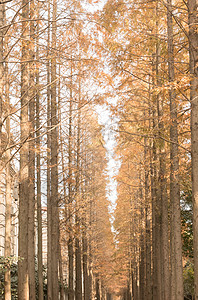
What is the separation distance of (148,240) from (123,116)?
1086 centimetres

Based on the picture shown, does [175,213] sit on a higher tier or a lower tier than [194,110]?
lower

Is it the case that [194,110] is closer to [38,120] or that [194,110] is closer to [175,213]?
[175,213]

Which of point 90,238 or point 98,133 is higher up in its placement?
point 98,133

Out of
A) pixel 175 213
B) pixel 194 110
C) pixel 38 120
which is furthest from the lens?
pixel 38 120

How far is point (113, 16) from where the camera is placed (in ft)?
35.4

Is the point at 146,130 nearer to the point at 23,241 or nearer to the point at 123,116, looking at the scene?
the point at 123,116

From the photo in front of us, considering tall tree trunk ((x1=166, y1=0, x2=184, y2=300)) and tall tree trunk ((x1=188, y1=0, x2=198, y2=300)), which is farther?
tall tree trunk ((x1=166, y1=0, x2=184, y2=300))

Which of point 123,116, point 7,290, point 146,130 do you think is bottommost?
point 7,290

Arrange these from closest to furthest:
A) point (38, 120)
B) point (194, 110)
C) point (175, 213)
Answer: point (194, 110) → point (175, 213) → point (38, 120)

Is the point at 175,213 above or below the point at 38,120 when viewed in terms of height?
below

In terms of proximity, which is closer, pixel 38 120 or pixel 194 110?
pixel 194 110

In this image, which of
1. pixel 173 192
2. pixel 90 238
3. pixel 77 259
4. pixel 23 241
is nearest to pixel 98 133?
pixel 173 192

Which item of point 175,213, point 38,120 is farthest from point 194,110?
point 38,120

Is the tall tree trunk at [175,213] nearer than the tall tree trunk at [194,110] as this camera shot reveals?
No
